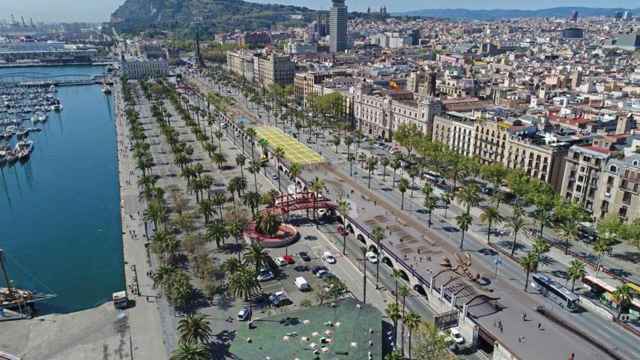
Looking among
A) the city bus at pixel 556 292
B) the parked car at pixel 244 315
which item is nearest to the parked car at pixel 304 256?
the parked car at pixel 244 315

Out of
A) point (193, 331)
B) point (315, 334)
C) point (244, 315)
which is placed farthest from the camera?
point (244, 315)

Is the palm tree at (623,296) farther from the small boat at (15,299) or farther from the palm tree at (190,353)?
the small boat at (15,299)

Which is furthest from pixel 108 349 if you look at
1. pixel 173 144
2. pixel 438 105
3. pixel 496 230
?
pixel 438 105

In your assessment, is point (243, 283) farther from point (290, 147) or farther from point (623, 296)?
point (290, 147)

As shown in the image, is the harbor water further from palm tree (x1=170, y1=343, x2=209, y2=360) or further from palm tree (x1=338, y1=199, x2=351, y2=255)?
palm tree (x1=338, y1=199, x2=351, y2=255)

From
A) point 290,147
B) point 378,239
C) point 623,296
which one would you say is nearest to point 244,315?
point 378,239

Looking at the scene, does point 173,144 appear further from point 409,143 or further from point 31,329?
point 31,329
